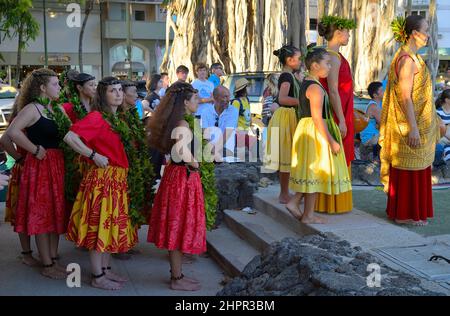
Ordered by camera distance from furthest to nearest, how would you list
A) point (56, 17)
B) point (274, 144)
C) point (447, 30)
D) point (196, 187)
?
point (447, 30) < point (56, 17) < point (274, 144) < point (196, 187)

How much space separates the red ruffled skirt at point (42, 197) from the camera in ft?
16.6

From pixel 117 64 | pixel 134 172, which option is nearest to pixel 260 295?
pixel 134 172

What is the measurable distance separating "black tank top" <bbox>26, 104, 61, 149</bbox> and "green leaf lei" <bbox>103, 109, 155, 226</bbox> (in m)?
0.61

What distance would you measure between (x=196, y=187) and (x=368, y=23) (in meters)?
16.8

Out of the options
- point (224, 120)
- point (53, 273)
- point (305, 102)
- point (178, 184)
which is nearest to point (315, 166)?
point (305, 102)

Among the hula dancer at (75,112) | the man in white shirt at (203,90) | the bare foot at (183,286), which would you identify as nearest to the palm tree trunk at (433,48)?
the man in white shirt at (203,90)

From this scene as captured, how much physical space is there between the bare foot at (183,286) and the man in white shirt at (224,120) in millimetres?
3901

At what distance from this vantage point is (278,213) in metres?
5.92

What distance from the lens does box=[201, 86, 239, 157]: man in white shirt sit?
28.6 feet

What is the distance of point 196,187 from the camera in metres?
4.76

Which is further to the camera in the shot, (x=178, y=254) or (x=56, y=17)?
(x=56, y=17)

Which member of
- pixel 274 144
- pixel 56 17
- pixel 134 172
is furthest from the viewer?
pixel 56 17

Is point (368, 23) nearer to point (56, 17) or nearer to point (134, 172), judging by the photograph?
point (134, 172)

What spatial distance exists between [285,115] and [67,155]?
7.45 feet
